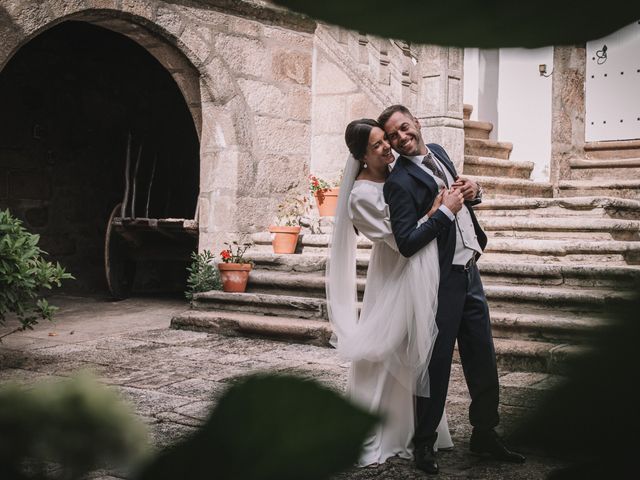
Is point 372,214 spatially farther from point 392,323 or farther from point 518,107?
point 518,107

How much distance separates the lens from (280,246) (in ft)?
19.8

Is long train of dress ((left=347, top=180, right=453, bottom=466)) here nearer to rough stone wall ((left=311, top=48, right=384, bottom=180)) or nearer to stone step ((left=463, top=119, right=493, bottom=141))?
rough stone wall ((left=311, top=48, right=384, bottom=180))

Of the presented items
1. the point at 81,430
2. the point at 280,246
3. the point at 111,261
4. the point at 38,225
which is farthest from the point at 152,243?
the point at 81,430

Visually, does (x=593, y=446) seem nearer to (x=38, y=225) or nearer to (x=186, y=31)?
(x=186, y=31)

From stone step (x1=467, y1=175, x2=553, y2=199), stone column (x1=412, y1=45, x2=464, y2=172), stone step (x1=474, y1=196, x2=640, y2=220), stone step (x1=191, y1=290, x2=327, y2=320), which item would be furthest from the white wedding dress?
stone step (x1=467, y1=175, x2=553, y2=199)

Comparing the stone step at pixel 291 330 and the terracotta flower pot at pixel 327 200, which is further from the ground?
the terracotta flower pot at pixel 327 200

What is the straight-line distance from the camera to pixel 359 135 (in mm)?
2982

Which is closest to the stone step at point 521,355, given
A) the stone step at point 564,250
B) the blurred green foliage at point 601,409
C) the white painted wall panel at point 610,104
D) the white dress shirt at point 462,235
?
the stone step at point 564,250

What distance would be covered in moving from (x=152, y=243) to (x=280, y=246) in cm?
167

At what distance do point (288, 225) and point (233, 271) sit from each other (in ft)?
2.26

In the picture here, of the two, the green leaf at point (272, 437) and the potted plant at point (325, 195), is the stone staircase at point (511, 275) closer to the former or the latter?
the potted plant at point (325, 195)

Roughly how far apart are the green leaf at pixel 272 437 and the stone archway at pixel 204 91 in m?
5.69

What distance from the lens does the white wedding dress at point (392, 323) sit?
111 inches

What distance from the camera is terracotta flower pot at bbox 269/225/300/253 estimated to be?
601 cm
